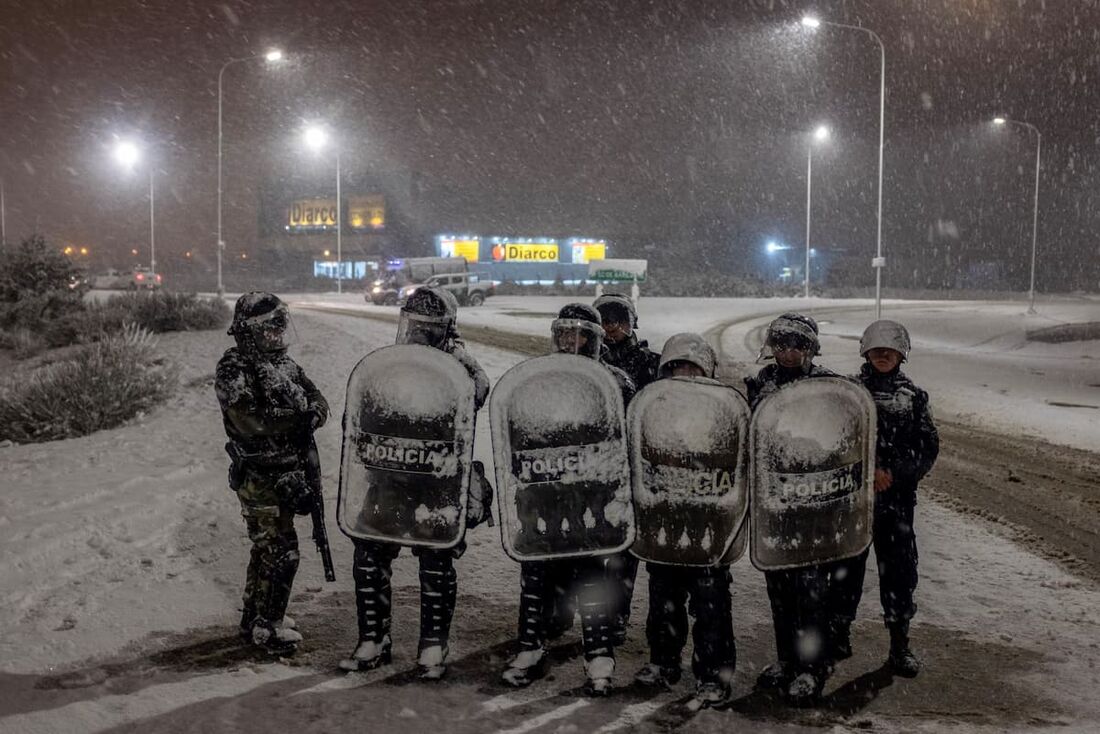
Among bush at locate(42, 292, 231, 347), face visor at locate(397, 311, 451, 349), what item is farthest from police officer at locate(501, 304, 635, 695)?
bush at locate(42, 292, 231, 347)

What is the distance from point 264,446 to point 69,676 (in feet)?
4.46

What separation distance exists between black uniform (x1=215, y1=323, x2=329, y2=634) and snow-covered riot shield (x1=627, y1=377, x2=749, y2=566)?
1.71m

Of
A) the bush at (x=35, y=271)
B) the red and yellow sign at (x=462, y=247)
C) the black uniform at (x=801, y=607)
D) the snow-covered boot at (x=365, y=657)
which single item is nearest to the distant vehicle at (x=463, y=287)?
the bush at (x=35, y=271)

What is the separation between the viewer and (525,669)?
4.30 metres

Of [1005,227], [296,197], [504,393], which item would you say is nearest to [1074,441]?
[504,393]

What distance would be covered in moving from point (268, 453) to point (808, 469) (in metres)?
2.58

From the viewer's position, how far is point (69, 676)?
4.27m

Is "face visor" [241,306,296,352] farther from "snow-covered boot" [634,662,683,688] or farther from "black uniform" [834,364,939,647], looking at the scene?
"black uniform" [834,364,939,647]

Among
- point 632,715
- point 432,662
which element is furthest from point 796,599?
point 432,662

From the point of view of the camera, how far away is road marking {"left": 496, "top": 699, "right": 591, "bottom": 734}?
3.78 metres

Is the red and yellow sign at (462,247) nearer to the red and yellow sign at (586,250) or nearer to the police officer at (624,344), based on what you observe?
the red and yellow sign at (586,250)

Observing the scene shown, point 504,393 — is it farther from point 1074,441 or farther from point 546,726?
point 1074,441

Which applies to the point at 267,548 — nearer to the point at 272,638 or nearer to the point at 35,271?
the point at 272,638

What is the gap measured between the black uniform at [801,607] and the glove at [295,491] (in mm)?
2248
